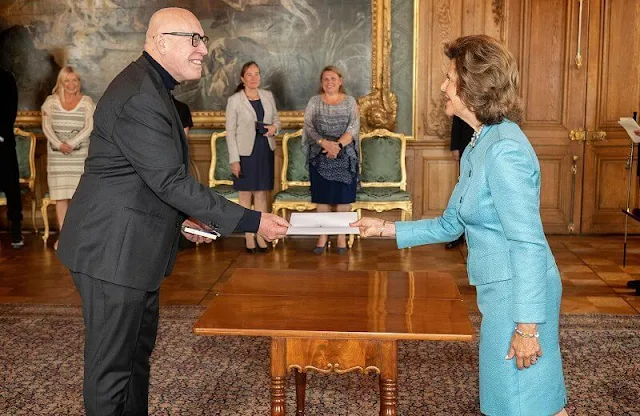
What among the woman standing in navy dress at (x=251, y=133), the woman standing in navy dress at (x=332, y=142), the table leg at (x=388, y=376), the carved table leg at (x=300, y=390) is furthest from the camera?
the woman standing in navy dress at (x=251, y=133)

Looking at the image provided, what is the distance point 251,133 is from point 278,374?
18.3ft

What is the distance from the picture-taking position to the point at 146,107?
2969mm

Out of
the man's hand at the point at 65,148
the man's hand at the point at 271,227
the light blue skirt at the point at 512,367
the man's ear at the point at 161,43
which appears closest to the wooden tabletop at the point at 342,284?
the man's hand at the point at 271,227

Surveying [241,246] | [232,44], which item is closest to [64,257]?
[241,246]

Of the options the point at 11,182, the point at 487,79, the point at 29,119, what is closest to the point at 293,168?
the point at 11,182

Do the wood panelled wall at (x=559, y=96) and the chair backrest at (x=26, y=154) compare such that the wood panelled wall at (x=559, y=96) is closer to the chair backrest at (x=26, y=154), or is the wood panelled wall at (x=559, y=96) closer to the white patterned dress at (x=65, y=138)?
the white patterned dress at (x=65, y=138)

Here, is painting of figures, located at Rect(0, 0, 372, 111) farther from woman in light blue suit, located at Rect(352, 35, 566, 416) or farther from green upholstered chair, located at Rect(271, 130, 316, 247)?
woman in light blue suit, located at Rect(352, 35, 566, 416)

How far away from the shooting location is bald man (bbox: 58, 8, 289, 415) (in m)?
2.97

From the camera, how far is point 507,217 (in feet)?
8.18

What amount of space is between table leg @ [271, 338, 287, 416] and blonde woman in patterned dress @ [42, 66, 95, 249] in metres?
6.02

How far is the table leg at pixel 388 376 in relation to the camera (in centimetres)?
277

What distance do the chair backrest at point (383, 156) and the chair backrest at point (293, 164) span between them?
64 centimetres

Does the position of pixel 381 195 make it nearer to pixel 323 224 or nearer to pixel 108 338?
pixel 323 224

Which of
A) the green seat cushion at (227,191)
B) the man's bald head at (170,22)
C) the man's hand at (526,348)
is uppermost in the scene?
the man's bald head at (170,22)
